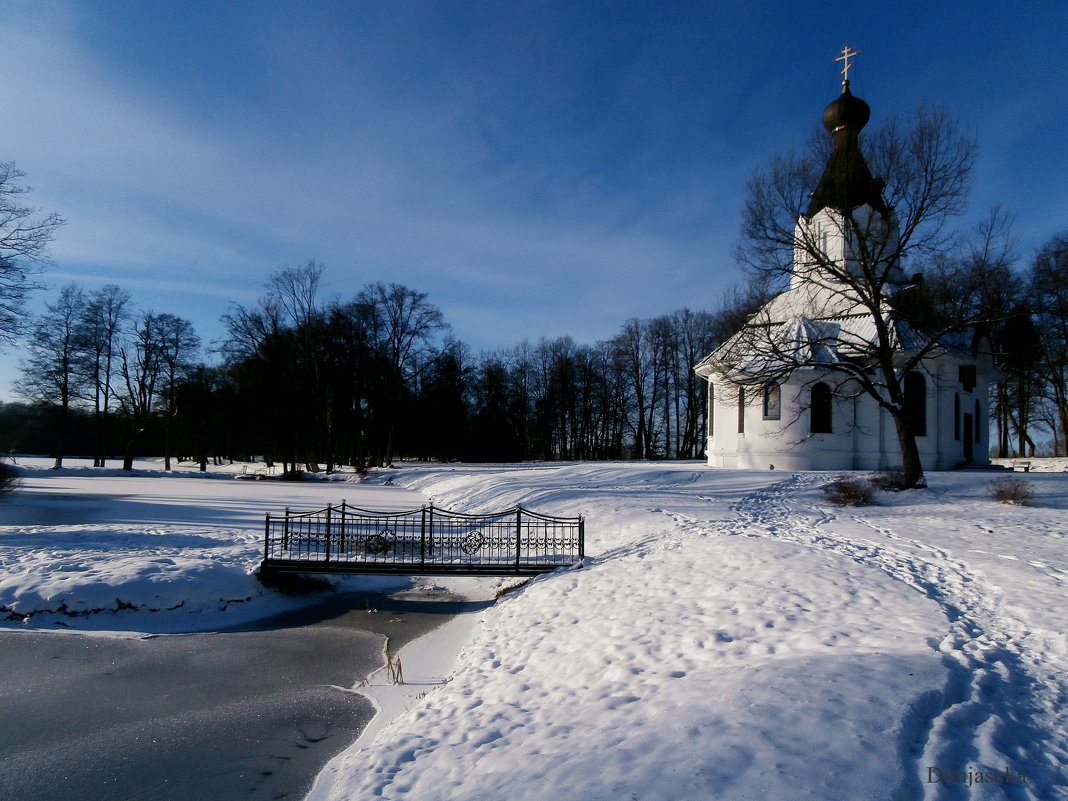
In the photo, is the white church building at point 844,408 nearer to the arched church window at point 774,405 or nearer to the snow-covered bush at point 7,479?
the arched church window at point 774,405

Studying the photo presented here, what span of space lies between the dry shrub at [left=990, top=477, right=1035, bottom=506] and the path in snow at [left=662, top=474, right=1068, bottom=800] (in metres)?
7.27

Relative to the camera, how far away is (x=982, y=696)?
17.0 ft

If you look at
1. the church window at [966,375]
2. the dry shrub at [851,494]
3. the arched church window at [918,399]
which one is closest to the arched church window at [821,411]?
the arched church window at [918,399]

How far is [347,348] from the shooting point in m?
45.2

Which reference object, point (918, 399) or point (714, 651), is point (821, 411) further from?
point (714, 651)

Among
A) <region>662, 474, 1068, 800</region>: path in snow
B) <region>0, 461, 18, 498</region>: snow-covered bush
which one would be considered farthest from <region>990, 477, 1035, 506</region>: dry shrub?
<region>0, 461, 18, 498</region>: snow-covered bush

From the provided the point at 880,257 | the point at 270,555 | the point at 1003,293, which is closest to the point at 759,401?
the point at 880,257

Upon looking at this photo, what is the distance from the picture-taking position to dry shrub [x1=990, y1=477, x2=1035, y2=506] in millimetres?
15821

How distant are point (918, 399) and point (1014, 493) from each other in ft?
36.0

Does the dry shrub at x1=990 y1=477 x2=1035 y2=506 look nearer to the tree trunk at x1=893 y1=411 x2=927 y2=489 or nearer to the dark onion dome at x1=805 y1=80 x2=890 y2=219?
the tree trunk at x1=893 y1=411 x2=927 y2=489

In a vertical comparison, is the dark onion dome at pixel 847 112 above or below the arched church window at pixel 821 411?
above

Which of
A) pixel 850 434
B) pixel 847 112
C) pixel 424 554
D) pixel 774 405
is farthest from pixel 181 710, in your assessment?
pixel 847 112

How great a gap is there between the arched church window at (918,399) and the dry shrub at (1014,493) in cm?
929

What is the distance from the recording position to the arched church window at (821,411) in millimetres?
26062
